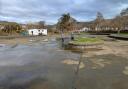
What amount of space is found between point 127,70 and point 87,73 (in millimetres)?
1959

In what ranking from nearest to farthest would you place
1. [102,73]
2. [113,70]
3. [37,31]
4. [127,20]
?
[102,73]
[113,70]
[127,20]
[37,31]

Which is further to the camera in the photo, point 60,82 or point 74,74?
point 74,74

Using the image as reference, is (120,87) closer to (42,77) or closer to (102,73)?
(102,73)

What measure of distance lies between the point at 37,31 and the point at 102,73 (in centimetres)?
7123

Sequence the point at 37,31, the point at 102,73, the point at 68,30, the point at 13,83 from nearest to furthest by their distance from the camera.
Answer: the point at 13,83 < the point at 102,73 < the point at 37,31 < the point at 68,30

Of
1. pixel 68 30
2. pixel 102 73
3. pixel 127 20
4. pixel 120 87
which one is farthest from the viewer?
pixel 68 30

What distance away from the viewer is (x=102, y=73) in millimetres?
8742

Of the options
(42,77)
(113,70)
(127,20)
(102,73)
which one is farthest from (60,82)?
(127,20)

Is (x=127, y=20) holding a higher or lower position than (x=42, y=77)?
higher

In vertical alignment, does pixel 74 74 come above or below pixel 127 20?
below

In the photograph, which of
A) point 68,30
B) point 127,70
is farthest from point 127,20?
point 127,70

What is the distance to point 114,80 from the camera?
298 inches

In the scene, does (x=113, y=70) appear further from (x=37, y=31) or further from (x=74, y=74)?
(x=37, y=31)

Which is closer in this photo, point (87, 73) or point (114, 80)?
point (114, 80)
